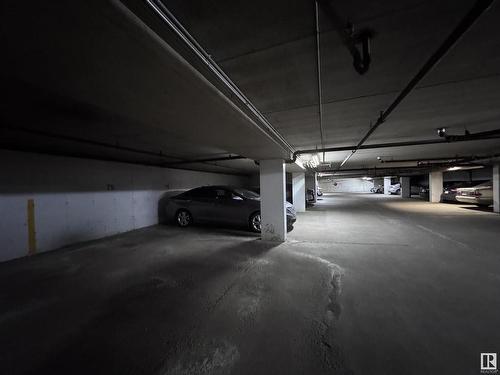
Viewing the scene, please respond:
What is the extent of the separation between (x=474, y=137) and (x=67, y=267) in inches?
275

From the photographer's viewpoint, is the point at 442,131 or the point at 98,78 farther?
the point at 442,131

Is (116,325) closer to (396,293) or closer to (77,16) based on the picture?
(77,16)

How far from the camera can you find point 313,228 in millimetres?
5309

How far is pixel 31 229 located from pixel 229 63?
4.86 meters

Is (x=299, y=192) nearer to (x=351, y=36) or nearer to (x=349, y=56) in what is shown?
(x=349, y=56)

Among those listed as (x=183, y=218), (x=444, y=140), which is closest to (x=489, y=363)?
(x=444, y=140)

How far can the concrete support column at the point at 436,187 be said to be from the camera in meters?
12.1

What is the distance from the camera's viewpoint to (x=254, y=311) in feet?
6.26

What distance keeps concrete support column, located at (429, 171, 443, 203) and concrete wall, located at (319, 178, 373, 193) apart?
14.6 meters

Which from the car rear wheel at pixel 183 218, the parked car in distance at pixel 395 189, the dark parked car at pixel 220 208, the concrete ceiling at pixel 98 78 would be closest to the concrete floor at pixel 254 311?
the dark parked car at pixel 220 208

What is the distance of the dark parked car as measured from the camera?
16.8 feet

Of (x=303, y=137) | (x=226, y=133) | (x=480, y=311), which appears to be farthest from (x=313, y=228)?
(x=226, y=133)

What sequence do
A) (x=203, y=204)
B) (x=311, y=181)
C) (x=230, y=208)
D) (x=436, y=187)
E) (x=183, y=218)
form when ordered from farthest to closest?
(x=311, y=181) → (x=436, y=187) → (x=183, y=218) → (x=203, y=204) → (x=230, y=208)

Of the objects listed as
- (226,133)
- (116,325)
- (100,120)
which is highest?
(100,120)
